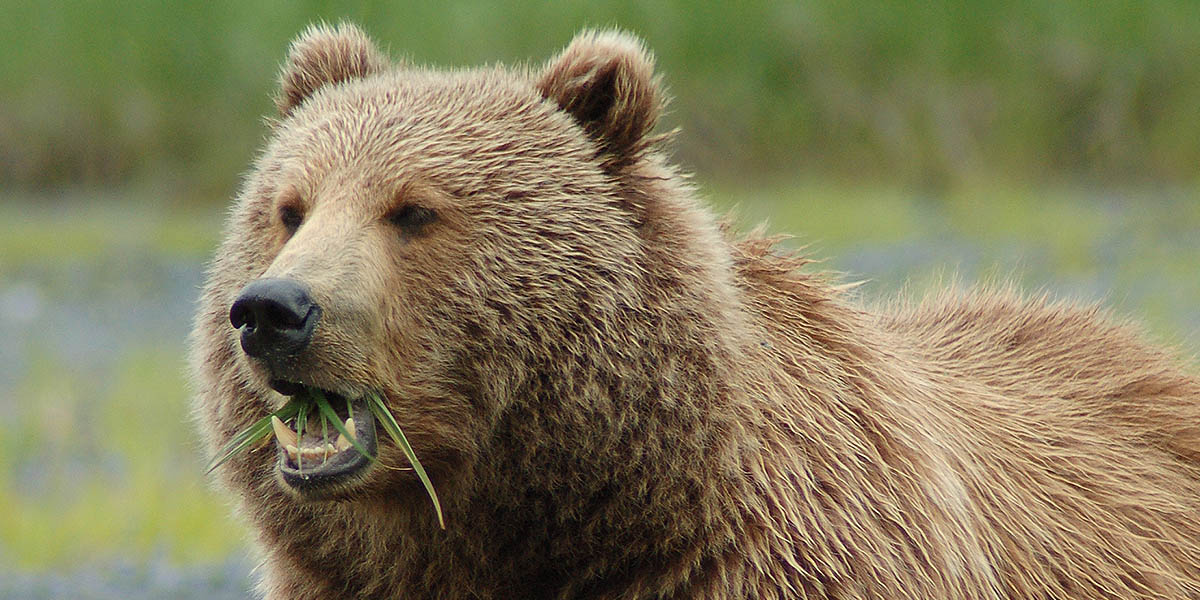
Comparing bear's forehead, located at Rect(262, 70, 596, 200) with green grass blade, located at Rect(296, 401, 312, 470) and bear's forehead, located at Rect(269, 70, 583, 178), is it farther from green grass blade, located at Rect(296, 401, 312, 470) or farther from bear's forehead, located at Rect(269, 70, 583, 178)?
green grass blade, located at Rect(296, 401, 312, 470)

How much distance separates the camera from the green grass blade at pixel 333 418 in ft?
13.0

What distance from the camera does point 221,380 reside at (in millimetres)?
4422

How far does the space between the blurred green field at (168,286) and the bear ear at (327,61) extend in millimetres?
4757

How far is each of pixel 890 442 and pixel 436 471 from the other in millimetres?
1287

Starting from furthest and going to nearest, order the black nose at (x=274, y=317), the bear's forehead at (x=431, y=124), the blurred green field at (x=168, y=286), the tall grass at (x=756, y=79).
A: the tall grass at (x=756, y=79) < the blurred green field at (x=168, y=286) < the bear's forehead at (x=431, y=124) < the black nose at (x=274, y=317)

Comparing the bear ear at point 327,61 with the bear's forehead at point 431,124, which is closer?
the bear's forehead at point 431,124

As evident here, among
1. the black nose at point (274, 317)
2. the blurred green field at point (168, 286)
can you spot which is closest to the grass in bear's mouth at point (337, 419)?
the black nose at point (274, 317)

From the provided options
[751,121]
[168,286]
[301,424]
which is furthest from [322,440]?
[751,121]

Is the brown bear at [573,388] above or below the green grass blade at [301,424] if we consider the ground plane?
above

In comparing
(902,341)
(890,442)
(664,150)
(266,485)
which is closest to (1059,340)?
(902,341)

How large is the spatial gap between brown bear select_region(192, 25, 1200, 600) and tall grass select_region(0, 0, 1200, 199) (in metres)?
13.6

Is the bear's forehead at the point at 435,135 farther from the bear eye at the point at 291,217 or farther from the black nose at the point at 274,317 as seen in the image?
the black nose at the point at 274,317

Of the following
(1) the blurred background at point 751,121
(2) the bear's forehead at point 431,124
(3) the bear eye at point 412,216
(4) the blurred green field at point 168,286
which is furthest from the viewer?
(1) the blurred background at point 751,121

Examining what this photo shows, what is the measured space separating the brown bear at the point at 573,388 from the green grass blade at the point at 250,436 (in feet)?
0.23
